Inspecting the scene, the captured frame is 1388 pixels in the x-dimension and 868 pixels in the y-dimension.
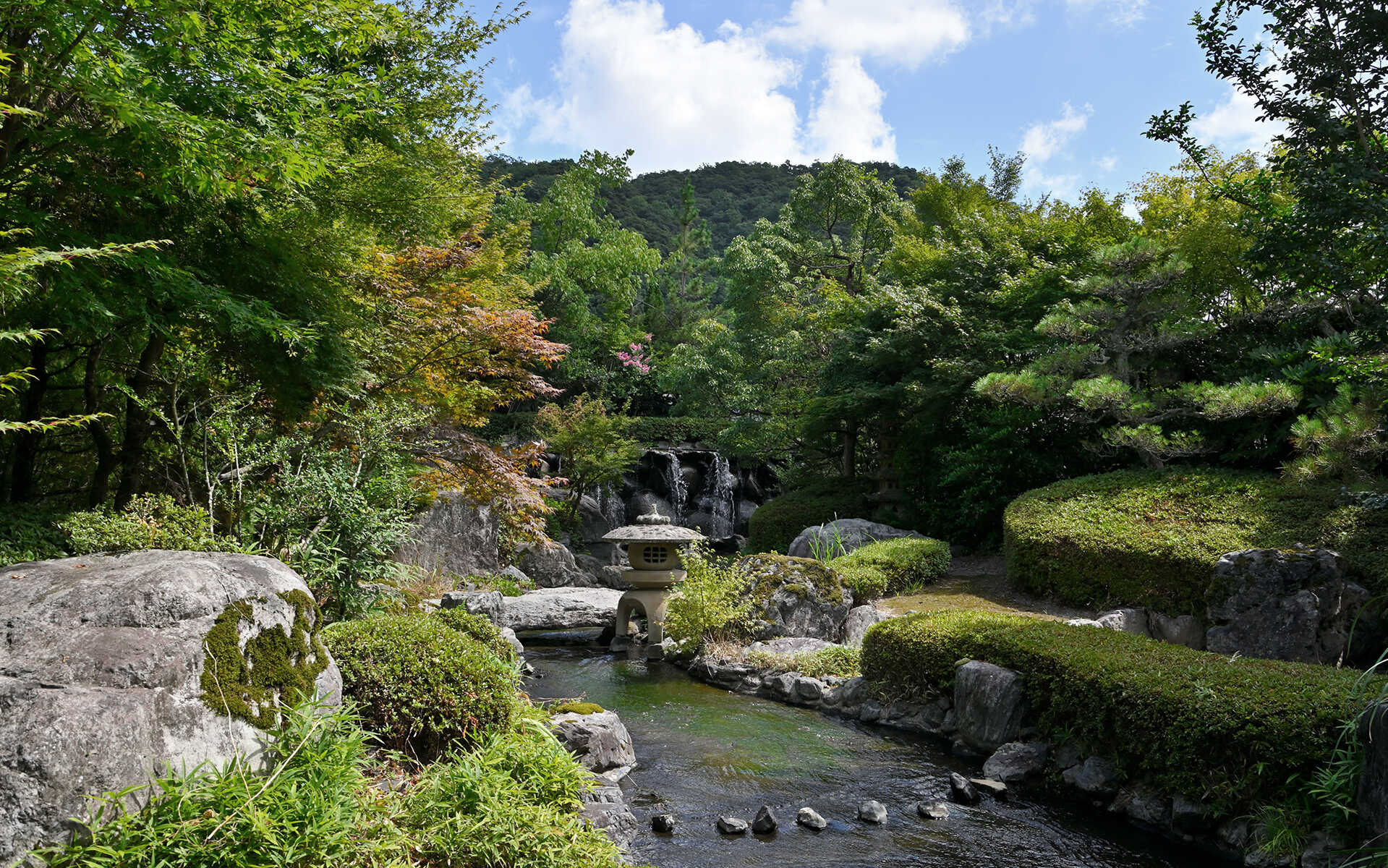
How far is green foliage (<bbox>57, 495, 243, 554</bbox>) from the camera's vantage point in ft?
16.8

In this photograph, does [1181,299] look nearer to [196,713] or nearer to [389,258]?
[389,258]

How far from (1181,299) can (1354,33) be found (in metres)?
4.35

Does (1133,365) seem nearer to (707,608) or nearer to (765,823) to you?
(707,608)

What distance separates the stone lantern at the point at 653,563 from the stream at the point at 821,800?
224cm

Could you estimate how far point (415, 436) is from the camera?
9422 mm

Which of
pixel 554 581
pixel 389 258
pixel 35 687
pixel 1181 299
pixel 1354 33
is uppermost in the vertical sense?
pixel 1354 33

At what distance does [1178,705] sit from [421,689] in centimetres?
437

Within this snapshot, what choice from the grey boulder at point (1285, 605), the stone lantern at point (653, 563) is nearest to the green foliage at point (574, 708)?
the stone lantern at point (653, 563)

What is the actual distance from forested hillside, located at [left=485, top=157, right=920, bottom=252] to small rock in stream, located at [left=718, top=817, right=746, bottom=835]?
3421 cm

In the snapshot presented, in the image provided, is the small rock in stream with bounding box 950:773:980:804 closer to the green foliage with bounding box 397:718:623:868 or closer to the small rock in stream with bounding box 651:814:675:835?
the small rock in stream with bounding box 651:814:675:835

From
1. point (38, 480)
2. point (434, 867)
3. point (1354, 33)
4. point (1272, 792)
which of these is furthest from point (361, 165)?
point (1354, 33)

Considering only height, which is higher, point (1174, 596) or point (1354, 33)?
point (1354, 33)

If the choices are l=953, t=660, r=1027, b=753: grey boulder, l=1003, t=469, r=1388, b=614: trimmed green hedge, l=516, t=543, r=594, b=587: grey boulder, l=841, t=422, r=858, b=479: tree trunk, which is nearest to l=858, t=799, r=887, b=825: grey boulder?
l=953, t=660, r=1027, b=753: grey boulder

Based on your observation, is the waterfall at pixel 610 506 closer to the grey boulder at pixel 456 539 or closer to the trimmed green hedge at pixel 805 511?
the trimmed green hedge at pixel 805 511
